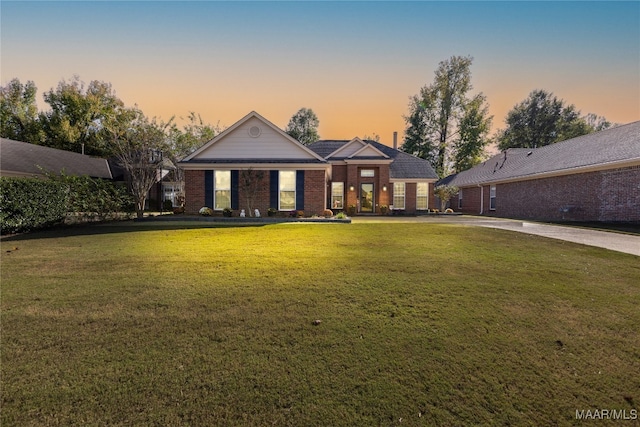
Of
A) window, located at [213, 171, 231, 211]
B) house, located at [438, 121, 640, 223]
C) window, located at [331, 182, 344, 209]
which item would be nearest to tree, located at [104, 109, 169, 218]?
window, located at [213, 171, 231, 211]

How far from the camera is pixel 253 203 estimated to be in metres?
16.0

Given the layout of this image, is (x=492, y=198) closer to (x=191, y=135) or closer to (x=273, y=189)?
(x=273, y=189)

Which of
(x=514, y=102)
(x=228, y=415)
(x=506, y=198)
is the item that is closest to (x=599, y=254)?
(x=228, y=415)

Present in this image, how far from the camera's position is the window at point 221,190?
52.8 ft

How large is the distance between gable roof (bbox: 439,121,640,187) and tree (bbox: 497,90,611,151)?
23848 mm

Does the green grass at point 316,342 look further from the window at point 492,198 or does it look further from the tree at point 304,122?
the tree at point 304,122

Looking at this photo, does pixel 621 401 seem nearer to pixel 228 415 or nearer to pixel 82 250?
pixel 228 415

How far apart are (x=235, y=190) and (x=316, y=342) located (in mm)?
14323

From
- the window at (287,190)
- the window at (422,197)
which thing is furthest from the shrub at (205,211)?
the window at (422,197)

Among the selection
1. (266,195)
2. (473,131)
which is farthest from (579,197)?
(473,131)

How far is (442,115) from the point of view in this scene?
37188 millimetres

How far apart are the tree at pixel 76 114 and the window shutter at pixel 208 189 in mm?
27857

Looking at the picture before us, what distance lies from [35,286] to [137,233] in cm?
590

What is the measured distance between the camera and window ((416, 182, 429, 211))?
24.1 metres
